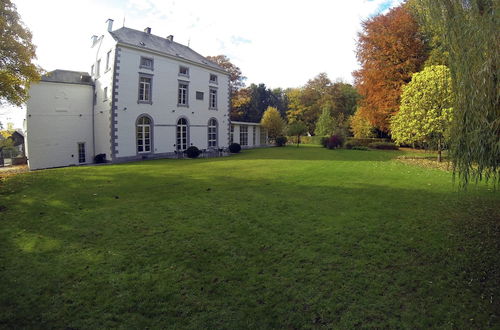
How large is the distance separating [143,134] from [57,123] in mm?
7732

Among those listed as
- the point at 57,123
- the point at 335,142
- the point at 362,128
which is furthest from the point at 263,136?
the point at 57,123

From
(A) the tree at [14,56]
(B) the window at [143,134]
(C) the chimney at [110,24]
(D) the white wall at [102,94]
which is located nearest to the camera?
(A) the tree at [14,56]

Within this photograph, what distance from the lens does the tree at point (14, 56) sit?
11.3 m

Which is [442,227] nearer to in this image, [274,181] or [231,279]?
[231,279]

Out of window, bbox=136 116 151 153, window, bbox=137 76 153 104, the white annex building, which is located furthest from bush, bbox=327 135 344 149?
window, bbox=137 76 153 104

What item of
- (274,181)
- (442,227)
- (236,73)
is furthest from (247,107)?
(442,227)

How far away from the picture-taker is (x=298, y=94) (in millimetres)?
50062

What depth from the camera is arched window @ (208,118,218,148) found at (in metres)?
28.6

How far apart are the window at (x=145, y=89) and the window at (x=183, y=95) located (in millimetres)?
2958

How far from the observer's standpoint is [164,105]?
23.7m

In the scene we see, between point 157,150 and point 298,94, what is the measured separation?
3411 centimetres

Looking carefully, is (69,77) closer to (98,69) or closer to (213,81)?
(98,69)

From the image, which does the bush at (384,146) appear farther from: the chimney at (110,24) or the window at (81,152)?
the window at (81,152)

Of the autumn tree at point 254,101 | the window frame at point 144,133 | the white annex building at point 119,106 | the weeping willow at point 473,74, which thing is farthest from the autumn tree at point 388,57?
the weeping willow at point 473,74
